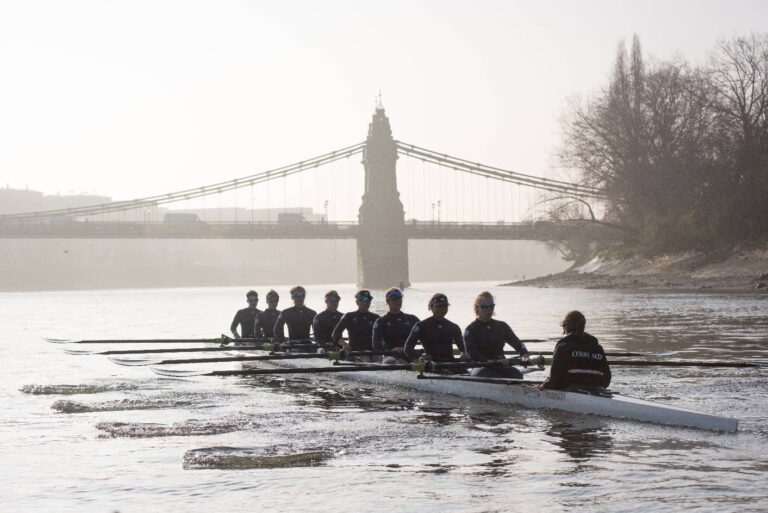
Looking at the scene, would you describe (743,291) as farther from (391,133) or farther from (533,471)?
(391,133)

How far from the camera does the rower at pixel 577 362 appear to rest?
11859mm

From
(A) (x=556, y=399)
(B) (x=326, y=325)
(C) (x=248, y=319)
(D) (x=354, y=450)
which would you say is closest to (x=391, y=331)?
(B) (x=326, y=325)

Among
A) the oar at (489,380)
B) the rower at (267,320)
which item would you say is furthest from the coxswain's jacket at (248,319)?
the oar at (489,380)

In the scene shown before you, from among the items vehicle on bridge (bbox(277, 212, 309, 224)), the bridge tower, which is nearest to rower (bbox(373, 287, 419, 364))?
the bridge tower

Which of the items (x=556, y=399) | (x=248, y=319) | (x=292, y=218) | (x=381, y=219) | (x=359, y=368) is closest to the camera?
(x=556, y=399)

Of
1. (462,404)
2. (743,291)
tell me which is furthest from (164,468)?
(743,291)

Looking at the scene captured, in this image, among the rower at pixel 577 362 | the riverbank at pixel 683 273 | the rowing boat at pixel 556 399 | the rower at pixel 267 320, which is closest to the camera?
the rowing boat at pixel 556 399

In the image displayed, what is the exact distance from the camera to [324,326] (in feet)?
59.2

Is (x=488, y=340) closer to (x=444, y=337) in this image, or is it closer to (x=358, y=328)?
(x=444, y=337)

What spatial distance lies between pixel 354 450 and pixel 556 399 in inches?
108

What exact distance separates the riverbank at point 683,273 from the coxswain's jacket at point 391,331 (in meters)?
39.9

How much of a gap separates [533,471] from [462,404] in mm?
4125

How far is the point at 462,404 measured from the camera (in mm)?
14102

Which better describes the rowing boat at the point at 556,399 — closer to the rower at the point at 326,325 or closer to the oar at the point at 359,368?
the oar at the point at 359,368
